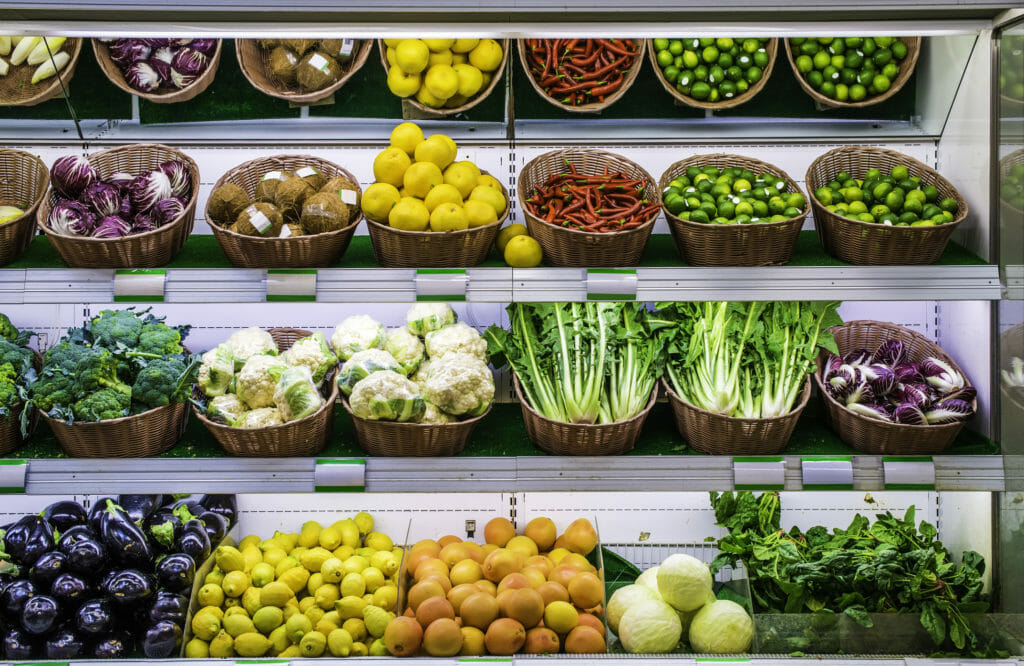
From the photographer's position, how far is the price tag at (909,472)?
7.87 feet

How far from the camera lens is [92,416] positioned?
2350 millimetres

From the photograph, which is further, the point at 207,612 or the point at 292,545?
the point at 292,545

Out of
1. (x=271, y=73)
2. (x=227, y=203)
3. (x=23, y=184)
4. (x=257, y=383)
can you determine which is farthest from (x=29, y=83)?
(x=257, y=383)

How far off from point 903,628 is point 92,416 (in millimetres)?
2537

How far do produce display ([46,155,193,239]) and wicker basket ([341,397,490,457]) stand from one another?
0.81 meters

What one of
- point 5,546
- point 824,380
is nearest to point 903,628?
point 824,380

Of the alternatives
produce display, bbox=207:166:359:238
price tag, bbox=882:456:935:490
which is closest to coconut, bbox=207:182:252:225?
produce display, bbox=207:166:359:238

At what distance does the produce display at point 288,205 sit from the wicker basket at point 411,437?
1.86 feet

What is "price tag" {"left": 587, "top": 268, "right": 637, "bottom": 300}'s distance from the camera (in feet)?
7.69

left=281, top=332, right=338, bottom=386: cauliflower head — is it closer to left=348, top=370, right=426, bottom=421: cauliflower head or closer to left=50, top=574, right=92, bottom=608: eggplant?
left=348, top=370, right=426, bottom=421: cauliflower head

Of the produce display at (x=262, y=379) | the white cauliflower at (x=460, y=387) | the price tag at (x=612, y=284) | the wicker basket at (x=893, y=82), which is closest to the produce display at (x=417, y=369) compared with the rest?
the white cauliflower at (x=460, y=387)

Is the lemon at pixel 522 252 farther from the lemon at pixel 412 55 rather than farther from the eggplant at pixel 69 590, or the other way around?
the eggplant at pixel 69 590

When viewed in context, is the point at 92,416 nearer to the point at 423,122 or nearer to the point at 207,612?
the point at 207,612

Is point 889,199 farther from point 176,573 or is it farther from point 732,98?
point 176,573
